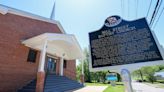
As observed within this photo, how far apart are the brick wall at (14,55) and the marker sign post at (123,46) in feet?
23.4

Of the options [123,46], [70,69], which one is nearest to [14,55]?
[70,69]

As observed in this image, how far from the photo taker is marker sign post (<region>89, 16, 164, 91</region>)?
302cm

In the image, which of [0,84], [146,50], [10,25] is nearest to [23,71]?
[0,84]

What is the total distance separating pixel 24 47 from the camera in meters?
9.56

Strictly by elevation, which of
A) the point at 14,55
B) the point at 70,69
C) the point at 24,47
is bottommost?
the point at 70,69

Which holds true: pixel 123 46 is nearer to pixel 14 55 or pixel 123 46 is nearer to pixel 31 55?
pixel 14 55

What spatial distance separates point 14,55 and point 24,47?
3.39 ft

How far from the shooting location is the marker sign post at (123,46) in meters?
3.02

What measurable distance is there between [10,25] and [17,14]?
1336 mm

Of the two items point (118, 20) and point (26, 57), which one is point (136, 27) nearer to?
point (118, 20)

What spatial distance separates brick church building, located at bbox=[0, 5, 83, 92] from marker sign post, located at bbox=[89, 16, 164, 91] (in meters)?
5.41

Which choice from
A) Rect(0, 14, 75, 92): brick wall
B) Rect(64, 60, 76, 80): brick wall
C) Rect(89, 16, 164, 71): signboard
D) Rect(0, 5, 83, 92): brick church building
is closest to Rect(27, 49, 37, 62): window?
Rect(0, 5, 83, 92): brick church building

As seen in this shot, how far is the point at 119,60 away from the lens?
330 centimetres

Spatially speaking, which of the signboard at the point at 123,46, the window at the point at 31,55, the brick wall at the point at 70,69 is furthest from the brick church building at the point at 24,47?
the signboard at the point at 123,46
